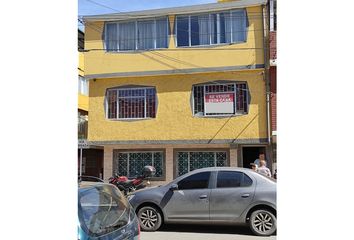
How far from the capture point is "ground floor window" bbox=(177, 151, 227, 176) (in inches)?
Answer: 468

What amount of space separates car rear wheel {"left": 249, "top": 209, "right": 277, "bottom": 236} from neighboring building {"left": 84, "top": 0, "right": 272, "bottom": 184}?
5.91 meters

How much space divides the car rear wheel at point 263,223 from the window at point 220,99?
624cm

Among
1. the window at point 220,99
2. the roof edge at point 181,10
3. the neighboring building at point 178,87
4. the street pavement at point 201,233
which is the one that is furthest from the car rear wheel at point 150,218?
the roof edge at point 181,10

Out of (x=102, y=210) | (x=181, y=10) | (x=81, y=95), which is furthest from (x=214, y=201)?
(x=81, y=95)

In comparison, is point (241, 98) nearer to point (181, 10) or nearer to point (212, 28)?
point (212, 28)

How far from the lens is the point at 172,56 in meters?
12.0

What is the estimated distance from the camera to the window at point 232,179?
579 cm

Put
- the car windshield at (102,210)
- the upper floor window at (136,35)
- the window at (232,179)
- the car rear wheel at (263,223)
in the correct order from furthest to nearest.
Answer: the upper floor window at (136,35) < the window at (232,179) < the car rear wheel at (263,223) < the car windshield at (102,210)

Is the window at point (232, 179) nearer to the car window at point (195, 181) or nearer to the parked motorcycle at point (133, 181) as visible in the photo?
the car window at point (195, 181)

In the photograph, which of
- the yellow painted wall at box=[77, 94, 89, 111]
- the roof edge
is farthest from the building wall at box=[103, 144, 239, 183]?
the roof edge

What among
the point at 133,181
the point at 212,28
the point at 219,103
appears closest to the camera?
the point at 133,181

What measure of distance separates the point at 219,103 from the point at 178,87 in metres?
1.34
